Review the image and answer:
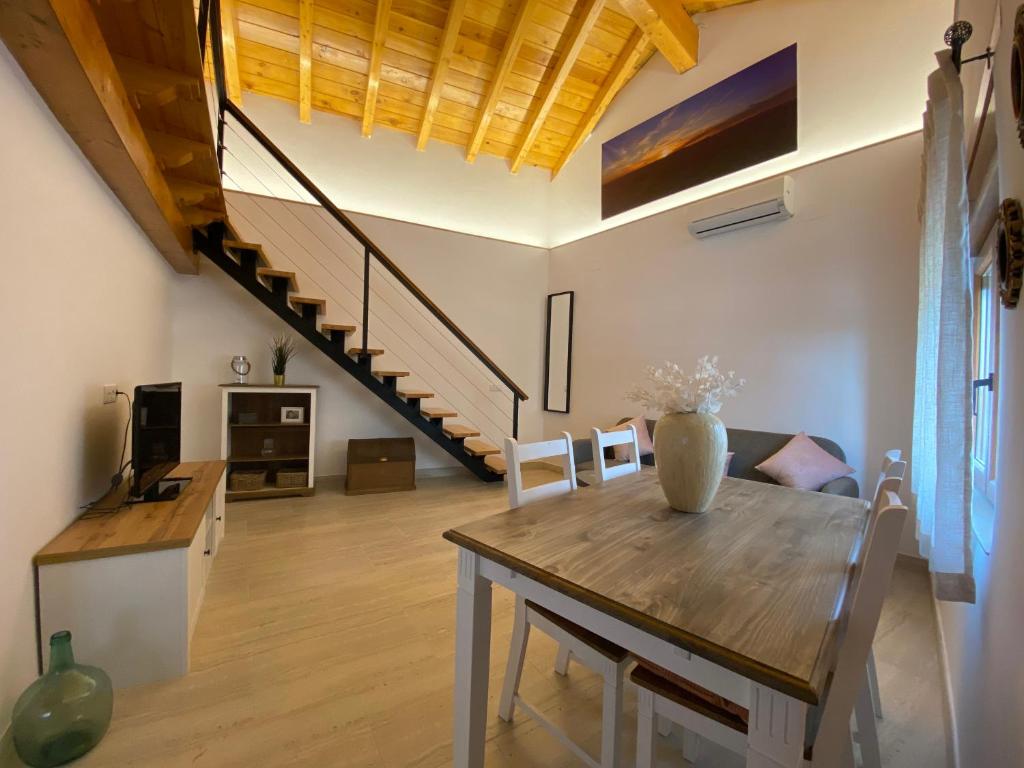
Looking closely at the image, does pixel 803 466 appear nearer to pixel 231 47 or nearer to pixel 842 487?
pixel 842 487

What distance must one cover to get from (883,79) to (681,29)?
5.93ft

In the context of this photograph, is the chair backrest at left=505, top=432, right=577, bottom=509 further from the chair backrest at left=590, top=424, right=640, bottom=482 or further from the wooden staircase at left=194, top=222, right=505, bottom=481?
the wooden staircase at left=194, top=222, right=505, bottom=481

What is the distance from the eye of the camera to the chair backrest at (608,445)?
6.64ft

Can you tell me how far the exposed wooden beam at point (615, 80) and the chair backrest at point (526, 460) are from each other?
178 inches

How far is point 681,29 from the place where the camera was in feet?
13.5

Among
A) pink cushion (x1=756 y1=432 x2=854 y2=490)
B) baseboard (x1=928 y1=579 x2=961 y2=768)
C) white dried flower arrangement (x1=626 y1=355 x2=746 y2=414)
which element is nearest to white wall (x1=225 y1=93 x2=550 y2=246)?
pink cushion (x1=756 y1=432 x2=854 y2=490)

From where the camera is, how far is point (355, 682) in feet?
5.77

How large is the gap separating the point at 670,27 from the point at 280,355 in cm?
467

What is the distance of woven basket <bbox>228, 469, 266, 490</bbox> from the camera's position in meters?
4.05

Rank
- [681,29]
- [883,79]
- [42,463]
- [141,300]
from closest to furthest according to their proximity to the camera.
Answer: [42,463] < [141,300] < [883,79] < [681,29]

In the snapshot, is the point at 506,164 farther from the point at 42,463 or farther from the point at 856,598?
the point at 856,598

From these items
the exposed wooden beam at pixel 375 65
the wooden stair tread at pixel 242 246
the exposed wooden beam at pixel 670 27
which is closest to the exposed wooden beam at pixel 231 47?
the exposed wooden beam at pixel 375 65

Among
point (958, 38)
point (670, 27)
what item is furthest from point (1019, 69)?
point (670, 27)

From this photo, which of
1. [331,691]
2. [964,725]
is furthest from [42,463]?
[964,725]
